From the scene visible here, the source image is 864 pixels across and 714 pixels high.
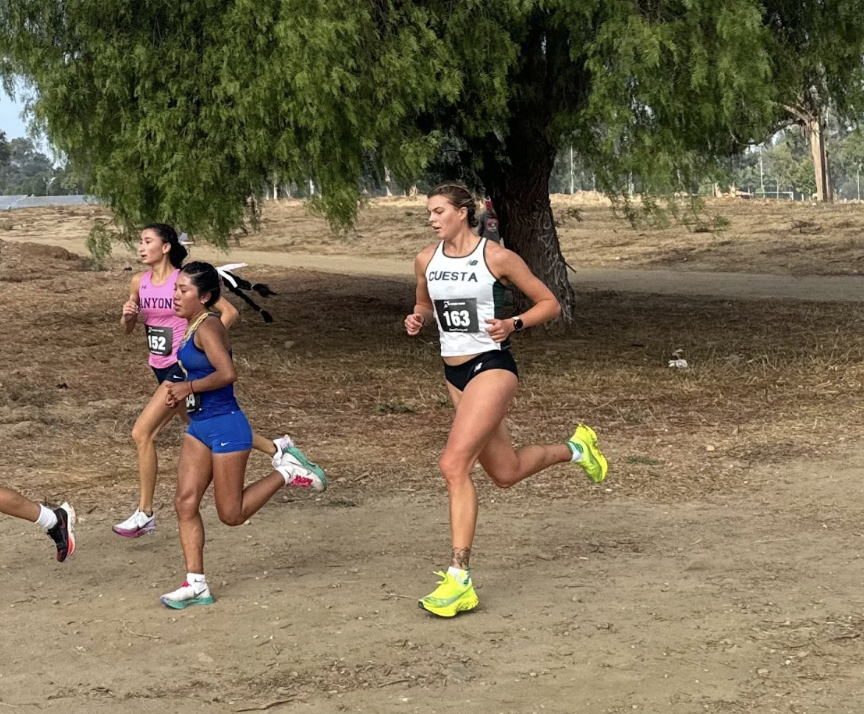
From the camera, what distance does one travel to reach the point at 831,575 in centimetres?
656

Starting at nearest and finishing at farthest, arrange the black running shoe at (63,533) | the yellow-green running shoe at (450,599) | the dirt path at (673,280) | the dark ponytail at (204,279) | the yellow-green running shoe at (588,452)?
the yellow-green running shoe at (450,599) → the dark ponytail at (204,279) → the black running shoe at (63,533) → the yellow-green running shoe at (588,452) → the dirt path at (673,280)

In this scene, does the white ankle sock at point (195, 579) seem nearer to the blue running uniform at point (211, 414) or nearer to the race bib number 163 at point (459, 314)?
the blue running uniform at point (211, 414)

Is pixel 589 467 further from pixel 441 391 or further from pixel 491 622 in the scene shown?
pixel 441 391

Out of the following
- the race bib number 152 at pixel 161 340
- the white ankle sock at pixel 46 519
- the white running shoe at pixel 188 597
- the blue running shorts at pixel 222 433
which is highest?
the race bib number 152 at pixel 161 340

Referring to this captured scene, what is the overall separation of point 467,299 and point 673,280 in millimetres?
19593

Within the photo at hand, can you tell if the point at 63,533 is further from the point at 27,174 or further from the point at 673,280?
the point at 27,174

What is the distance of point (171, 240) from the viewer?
25.0ft

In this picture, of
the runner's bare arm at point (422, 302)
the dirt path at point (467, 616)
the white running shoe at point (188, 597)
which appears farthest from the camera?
the runner's bare arm at point (422, 302)

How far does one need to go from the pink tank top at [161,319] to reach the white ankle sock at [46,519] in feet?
4.28

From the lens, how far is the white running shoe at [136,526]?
7406 mm

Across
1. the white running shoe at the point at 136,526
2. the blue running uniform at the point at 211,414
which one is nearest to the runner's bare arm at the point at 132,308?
the white running shoe at the point at 136,526

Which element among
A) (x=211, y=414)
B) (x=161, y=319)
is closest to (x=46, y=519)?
(x=211, y=414)

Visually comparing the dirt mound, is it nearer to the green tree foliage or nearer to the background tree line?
the background tree line

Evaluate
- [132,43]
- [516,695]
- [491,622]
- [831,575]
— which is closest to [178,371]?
[491,622]
